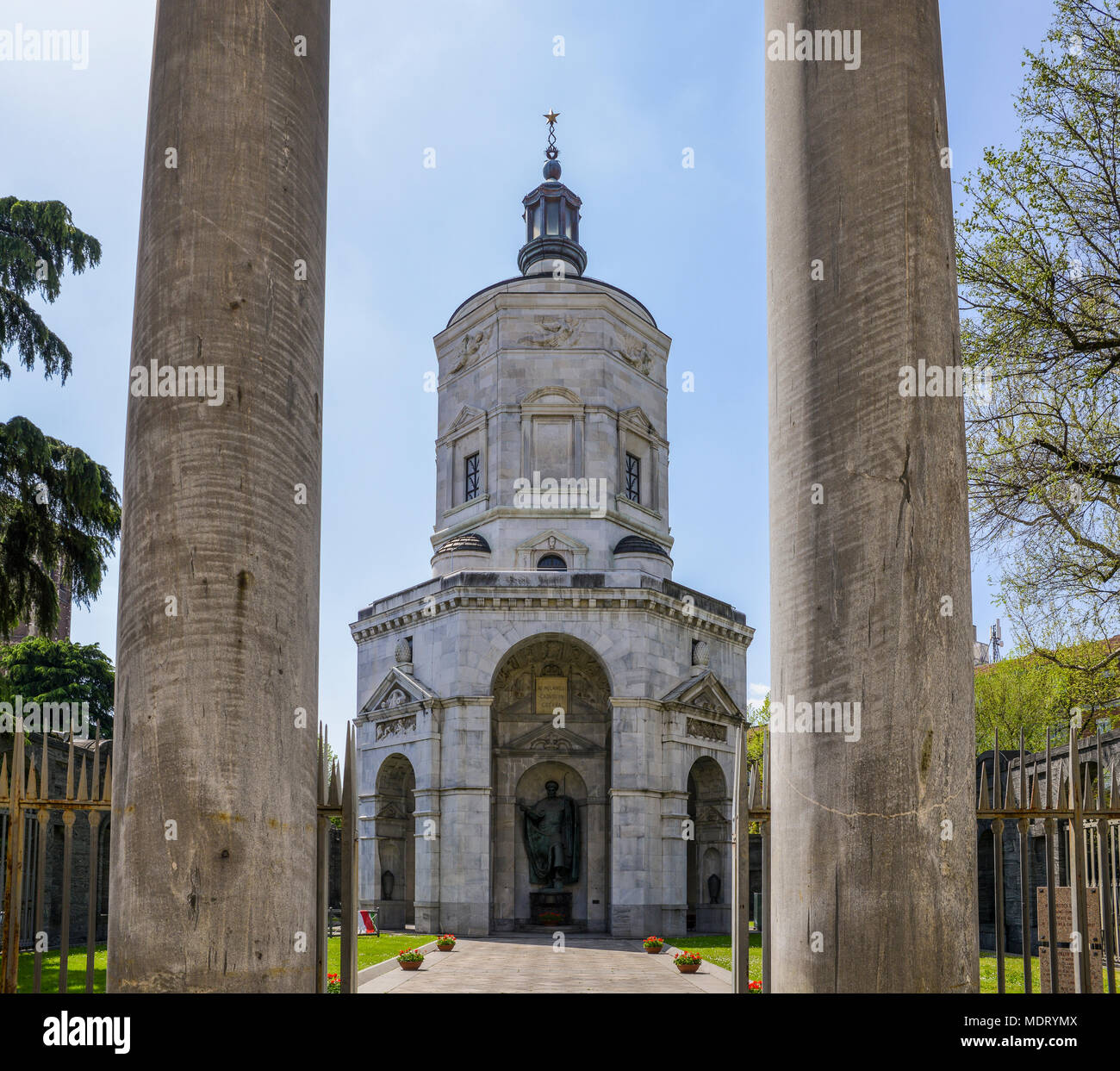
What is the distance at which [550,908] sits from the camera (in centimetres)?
3347

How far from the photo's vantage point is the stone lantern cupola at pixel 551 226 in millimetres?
41688

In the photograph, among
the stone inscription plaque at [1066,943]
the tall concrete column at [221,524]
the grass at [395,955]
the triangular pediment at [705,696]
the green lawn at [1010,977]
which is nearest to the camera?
the tall concrete column at [221,524]

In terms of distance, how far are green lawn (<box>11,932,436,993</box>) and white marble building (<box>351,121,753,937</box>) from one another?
2.23 metres

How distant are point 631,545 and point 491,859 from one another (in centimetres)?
1051

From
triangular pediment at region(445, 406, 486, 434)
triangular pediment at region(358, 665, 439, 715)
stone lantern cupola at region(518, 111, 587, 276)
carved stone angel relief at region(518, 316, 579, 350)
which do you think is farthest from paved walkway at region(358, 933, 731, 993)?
stone lantern cupola at region(518, 111, 587, 276)

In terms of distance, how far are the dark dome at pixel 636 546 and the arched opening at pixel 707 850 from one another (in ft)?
21.7

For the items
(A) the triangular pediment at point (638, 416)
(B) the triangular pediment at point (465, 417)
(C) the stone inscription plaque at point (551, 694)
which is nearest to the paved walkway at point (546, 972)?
(C) the stone inscription plaque at point (551, 694)

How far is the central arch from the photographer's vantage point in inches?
1314

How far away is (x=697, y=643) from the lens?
35250 mm

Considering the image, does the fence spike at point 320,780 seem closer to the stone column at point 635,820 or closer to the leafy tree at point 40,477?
the leafy tree at point 40,477

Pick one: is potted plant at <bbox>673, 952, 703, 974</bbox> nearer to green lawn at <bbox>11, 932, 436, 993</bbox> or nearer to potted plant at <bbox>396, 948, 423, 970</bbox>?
potted plant at <bbox>396, 948, 423, 970</bbox>
